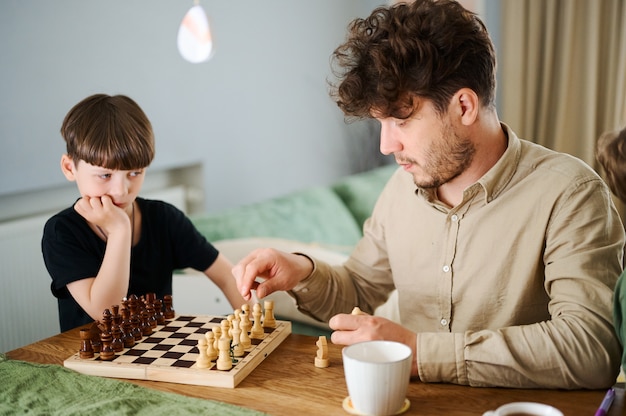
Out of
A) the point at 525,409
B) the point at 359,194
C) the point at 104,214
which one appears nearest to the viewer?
the point at 525,409

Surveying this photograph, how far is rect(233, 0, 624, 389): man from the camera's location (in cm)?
129

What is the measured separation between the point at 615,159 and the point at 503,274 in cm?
46

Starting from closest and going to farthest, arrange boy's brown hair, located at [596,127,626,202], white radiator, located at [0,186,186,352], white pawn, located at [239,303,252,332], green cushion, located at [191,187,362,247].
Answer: boy's brown hair, located at [596,127,626,202] < white pawn, located at [239,303,252,332] < white radiator, located at [0,186,186,352] < green cushion, located at [191,187,362,247]

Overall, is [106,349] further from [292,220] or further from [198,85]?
[198,85]

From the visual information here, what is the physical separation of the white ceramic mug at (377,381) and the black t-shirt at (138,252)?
2.68 feet

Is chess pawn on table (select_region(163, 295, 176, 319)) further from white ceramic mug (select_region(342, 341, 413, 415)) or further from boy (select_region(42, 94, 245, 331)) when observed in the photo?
white ceramic mug (select_region(342, 341, 413, 415))

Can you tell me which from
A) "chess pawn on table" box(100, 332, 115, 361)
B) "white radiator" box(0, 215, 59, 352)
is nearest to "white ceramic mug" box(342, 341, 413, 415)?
"chess pawn on table" box(100, 332, 115, 361)

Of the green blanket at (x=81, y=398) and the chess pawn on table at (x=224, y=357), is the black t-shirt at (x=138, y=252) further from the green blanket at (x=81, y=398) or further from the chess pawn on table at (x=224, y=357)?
the chess pawn on table at (x=224, y=357)

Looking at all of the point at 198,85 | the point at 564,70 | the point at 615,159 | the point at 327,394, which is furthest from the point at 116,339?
the point at 564,70

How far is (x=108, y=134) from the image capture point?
169 centimetres

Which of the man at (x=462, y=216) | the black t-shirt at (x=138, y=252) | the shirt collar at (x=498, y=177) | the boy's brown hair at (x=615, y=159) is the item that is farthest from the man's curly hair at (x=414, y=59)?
the black t-shirt at (x=138, y=252)

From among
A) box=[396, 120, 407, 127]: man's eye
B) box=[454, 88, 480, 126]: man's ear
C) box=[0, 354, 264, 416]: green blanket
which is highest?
box=[454, 88, 480, 126]: man's ear

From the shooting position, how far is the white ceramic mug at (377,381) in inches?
40.3

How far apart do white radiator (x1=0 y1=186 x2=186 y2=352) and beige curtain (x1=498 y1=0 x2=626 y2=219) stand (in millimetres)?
3440
